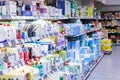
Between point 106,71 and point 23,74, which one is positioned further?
point 106,71

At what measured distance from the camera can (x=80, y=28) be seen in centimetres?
868

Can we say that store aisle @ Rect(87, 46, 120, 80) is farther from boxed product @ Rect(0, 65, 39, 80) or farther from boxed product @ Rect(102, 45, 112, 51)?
boxed product @ Rect(0, 65, 39, 80)

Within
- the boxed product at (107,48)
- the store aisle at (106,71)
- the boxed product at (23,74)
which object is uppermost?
the boxed product at (23,74)

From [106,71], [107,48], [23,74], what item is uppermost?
[23,74]

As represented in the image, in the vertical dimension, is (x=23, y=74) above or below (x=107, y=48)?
above

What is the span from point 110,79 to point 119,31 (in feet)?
33.2

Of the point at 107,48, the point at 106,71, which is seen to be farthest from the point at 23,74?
the point at 107,48

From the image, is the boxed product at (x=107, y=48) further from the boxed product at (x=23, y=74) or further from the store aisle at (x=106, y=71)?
the boxed product at (x=23, y=74)

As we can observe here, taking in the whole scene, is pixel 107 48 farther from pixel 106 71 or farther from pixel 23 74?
pixel 23 74

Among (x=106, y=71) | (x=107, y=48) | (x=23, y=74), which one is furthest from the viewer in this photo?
(x=107, y=48)

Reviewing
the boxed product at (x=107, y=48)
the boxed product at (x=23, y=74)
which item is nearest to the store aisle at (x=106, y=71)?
the boxed product at (x=107, y=48)

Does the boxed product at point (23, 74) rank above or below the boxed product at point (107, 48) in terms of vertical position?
above

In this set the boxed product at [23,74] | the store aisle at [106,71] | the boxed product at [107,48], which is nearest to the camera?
the boxed product at [23,74]

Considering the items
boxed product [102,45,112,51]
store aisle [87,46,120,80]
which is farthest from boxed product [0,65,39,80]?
boxed product [102,45,112,51]
